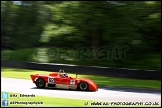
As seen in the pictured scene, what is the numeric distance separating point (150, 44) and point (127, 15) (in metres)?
2.44

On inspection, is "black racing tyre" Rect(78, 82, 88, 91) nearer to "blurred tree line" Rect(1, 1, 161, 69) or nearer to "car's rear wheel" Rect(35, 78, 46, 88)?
"car's rear wheel" Rect(35, 78, 46, 88)

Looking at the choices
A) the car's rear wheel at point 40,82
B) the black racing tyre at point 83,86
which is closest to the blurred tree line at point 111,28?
the black racing tyre at point 83,86

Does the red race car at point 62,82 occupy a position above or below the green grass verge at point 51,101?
above

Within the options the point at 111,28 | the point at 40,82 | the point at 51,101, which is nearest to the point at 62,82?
the point at 40,82

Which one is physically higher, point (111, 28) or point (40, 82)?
point (111, 28)

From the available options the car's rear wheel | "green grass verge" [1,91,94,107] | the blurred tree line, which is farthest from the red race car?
the blurred tree line

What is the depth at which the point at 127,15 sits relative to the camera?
64.6ft

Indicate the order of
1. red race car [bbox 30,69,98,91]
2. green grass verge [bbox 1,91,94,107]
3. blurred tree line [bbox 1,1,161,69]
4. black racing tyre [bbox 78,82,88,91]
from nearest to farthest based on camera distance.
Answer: green grass verge [bbox 1,91,94,107], red race car [bbox 30,69,98,91], black racing tyre [bbox 78,82,88,91], blurred tree line [bbox 1,1,161,69]

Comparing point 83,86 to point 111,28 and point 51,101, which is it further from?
point 111,28

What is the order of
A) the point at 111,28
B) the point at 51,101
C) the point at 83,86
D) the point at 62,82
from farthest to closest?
the point at 111,28, the point at 83,86, the point at 62,82, the point at 51,101

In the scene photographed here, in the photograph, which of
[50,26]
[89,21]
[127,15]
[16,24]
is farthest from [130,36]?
[16,24]

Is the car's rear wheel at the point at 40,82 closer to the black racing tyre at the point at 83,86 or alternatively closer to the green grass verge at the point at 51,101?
the black racing tyre at the point at 83,86

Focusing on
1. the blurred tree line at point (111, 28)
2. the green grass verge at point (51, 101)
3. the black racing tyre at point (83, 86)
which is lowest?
the green grass verge at point (51, 101)

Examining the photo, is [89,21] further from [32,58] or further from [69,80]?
[69,80]
